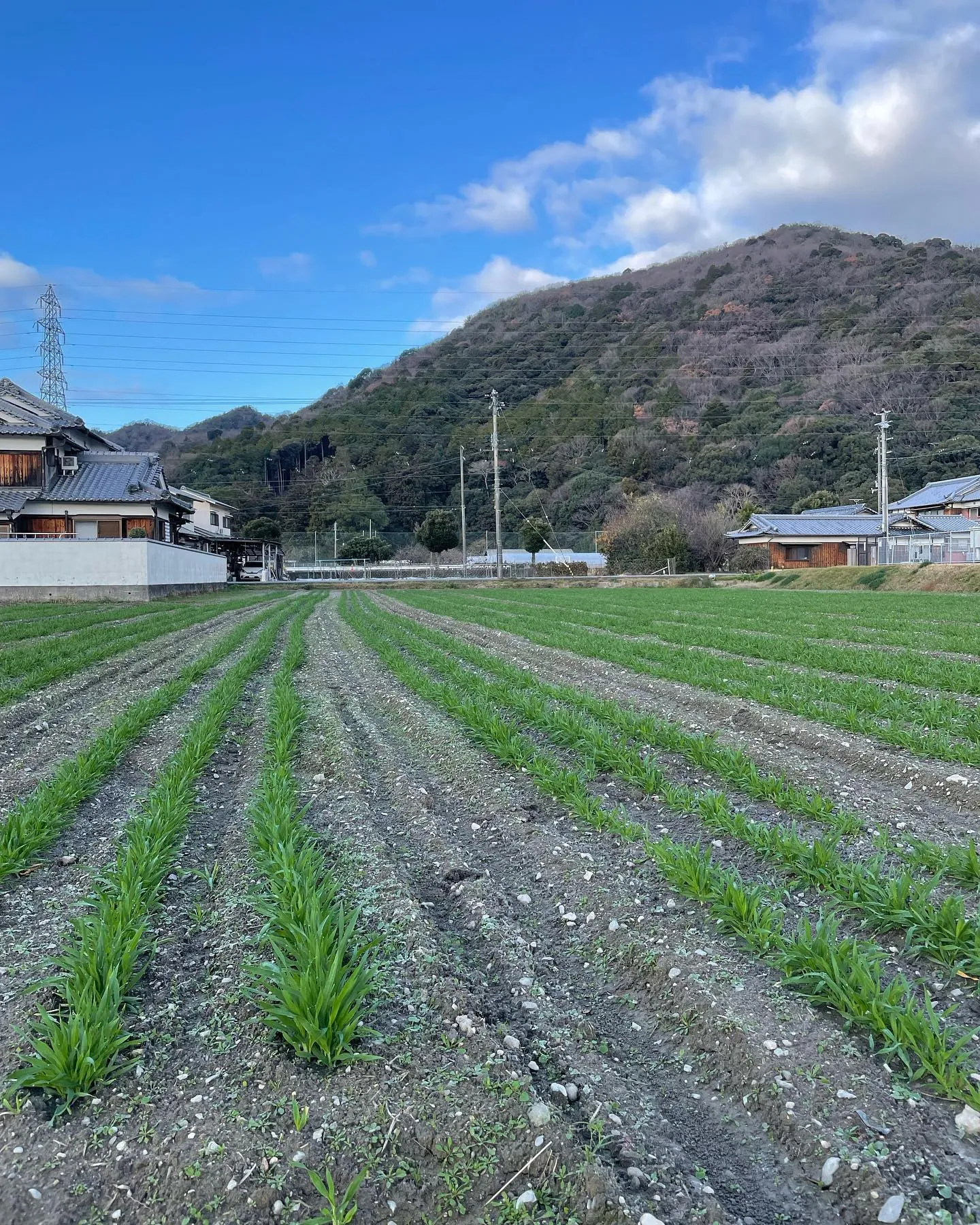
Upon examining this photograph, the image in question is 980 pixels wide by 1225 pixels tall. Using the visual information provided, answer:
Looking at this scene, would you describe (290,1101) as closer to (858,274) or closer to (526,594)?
(526,594)

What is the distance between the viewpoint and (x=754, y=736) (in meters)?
6.07

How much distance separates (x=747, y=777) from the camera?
15.7ft

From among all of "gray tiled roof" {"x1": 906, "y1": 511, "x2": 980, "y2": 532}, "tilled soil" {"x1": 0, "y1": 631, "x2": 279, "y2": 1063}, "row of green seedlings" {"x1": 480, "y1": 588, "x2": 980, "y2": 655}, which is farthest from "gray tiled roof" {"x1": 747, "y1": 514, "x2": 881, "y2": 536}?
"tilled soil" {"x1": 0, "y1": 631, "x2": 279, "y2": 1063}

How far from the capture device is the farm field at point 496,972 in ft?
6.09

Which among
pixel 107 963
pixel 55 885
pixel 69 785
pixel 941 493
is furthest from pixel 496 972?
pixel 941 493

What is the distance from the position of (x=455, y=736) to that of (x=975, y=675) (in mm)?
5476

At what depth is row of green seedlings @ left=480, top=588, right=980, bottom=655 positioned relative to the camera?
11.5 meters

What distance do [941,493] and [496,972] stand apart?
58399 millimetres

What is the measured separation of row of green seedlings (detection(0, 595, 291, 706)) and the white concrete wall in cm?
943

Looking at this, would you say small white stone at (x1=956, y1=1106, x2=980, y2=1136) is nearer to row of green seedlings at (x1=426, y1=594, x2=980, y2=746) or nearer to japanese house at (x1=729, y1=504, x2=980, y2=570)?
row of green seedlings at (x1=426, y1=594, x2=980, y2=746)

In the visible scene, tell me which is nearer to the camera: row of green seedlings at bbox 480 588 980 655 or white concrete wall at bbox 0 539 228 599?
row of green seedlings at bbox 480 588 980 655

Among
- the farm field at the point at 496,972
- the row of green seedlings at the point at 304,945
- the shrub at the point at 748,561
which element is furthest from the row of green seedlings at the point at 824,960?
the shrub at the point at 748,561

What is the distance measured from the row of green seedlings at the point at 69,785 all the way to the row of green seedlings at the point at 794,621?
10.0 m

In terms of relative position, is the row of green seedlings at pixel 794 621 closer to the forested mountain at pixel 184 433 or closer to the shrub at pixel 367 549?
the shrub at pixel 367 549
